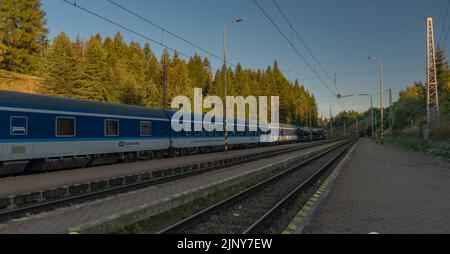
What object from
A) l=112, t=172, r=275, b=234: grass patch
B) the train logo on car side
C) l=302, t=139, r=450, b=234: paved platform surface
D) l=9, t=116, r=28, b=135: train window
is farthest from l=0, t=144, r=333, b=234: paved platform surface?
the train logo on car side

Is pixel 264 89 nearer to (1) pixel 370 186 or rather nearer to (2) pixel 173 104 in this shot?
(2) pixel 173 104

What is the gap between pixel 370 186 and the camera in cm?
1320

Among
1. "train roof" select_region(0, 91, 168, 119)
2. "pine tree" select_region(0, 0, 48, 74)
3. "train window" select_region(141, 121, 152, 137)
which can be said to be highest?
"pine tree" select_region(0, 0, 48, 74)

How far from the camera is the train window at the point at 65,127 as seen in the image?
16094mm

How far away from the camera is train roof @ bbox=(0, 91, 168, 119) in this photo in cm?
1419

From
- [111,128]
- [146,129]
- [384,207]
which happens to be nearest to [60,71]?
[146,129]

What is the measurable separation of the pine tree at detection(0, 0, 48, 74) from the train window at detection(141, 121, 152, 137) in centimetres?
3980

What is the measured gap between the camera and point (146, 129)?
22703mm

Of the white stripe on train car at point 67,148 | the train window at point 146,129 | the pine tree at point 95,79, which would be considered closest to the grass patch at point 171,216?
the white stripe on train car at point 67,148

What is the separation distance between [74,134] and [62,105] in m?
1.40

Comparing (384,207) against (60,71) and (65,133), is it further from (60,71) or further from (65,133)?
(60,71)

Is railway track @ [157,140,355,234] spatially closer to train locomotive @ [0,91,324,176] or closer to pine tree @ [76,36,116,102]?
train locomotive @ [0,91,324,176]
